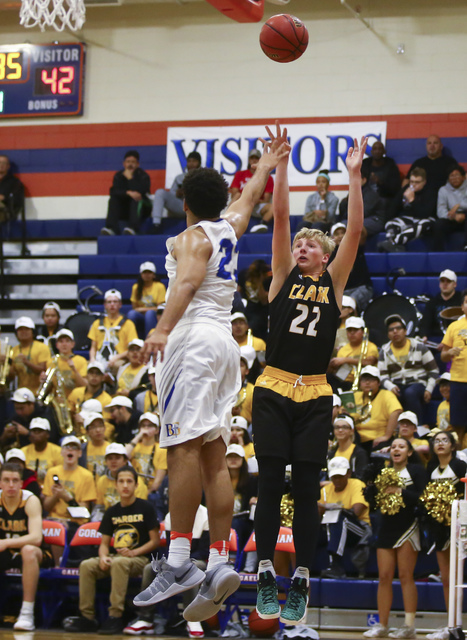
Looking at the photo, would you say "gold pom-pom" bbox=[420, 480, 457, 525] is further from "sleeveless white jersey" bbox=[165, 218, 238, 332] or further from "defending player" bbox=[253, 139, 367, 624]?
"sleeveless white jersey" bbox=[165, 218, 238, 332]

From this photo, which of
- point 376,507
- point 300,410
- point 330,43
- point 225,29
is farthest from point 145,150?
point 300,410

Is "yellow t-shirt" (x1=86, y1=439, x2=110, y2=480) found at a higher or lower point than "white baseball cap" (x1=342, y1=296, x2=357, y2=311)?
lower

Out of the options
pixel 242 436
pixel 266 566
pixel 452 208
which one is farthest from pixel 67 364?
pixel 266 566

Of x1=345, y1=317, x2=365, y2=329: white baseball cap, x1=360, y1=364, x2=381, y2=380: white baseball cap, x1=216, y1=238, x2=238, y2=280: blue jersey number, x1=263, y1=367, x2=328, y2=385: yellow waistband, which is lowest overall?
x1=360, y1=364, x2=381, y2=380: white baseball cap

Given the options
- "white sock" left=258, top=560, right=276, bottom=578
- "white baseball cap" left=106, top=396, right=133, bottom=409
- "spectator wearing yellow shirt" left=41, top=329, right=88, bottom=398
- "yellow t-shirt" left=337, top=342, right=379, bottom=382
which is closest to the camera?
"white sock" left=258, top=560, right=276, bottom=578

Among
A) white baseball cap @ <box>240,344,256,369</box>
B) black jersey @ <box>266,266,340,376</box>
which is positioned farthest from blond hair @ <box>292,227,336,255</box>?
white baseball cap @ <box>240,344,256,369</box>

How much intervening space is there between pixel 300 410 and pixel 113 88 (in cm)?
1396

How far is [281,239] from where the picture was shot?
17.5 ft

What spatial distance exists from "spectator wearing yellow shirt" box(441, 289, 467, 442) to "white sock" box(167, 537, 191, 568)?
622 centimetres

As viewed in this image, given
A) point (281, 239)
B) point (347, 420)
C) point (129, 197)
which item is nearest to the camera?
point (281, 239)

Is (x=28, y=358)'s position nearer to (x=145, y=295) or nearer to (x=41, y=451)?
(x=145, y=295)

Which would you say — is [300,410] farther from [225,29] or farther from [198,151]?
[225,29]

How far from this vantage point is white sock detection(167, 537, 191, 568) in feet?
16.5

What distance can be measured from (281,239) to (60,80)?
13.9 metres
